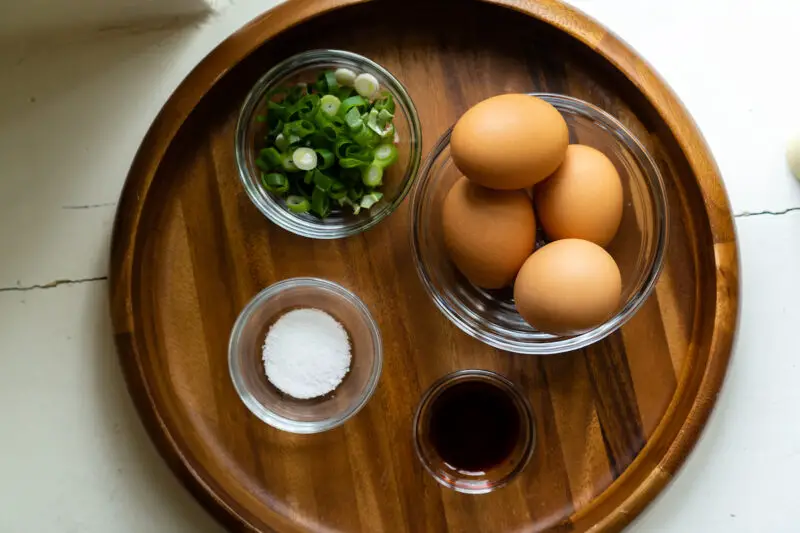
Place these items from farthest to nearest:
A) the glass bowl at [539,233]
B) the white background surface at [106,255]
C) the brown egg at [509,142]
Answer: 1. the white background surface at [106,255]
2. the glass bowl at [539,233]
3. the brown egg at [509,142]

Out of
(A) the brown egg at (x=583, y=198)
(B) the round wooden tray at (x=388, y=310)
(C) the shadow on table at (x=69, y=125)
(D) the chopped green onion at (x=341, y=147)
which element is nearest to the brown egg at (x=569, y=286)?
(A) the brown egg at (x=583, y=198)

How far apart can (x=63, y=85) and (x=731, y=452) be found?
0.99 meters

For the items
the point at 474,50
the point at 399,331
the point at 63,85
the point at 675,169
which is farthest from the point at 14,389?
the point at 675,169

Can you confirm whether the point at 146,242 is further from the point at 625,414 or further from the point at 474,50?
the point at 625,414

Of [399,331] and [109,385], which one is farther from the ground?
[399,331]

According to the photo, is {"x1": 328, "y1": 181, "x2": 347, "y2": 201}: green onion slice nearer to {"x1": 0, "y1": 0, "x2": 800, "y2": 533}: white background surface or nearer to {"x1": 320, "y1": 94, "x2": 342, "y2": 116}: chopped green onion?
{"x1": 320, "y1": 94, "x2": 342, "y2": 116}: chopped green onion

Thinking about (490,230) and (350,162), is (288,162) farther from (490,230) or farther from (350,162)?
(490,230)

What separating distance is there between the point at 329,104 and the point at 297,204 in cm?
12

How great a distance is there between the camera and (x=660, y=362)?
2.87 feet

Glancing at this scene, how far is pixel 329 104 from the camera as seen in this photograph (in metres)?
0.86

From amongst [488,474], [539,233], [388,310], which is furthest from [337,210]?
[488,474]

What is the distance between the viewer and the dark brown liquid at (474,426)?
0.89m

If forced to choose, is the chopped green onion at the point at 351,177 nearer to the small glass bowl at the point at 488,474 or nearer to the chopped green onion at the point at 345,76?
the chopped green onion at the point at 345,76

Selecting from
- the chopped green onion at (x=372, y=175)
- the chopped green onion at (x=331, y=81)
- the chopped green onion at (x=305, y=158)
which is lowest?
the chopped green onion at (x=372, y=175)
